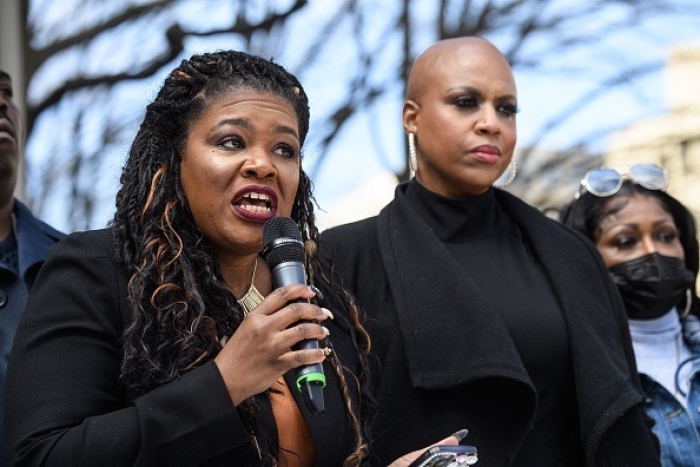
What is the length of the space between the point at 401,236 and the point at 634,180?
1.25m

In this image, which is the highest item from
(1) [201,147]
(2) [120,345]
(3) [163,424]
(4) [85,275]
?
(1) [201,147]

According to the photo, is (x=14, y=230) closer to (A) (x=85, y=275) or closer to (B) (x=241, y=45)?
(A) (x=85, y=275)

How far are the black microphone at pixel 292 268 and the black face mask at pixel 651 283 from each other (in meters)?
2.04

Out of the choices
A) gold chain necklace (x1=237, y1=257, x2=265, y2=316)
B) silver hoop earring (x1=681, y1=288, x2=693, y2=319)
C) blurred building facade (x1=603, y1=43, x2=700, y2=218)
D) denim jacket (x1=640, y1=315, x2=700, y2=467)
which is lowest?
denim jacket (x1=640, y1=315, x2=700, y2=467)

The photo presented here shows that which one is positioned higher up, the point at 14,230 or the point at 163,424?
the point at 14,230

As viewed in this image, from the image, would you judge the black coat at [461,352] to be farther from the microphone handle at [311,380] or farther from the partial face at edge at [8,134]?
the partial face at edge at [8,134]

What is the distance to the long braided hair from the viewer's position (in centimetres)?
241

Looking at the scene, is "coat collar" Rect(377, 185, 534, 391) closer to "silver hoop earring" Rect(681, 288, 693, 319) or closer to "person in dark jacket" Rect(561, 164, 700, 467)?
"person in dark jacket" Rect(561, 164, 700, 467)

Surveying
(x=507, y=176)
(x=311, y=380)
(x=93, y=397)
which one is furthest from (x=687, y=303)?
(x=93, y=397)

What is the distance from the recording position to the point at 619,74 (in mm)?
7496

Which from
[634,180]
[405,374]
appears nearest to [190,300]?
[405,374]

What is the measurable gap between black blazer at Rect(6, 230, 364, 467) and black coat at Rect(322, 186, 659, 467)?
0.80 meters

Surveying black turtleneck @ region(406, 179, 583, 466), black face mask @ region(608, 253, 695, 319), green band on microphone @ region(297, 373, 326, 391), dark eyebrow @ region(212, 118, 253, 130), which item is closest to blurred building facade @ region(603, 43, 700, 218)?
black face mask @ region(608, 253, 695, 319)

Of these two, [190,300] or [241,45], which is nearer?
[190,300]
